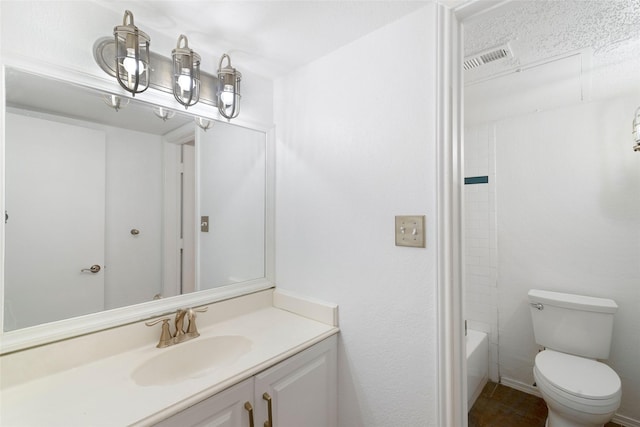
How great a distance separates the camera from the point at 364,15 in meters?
1.15

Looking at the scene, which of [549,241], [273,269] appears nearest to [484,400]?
[549,241]

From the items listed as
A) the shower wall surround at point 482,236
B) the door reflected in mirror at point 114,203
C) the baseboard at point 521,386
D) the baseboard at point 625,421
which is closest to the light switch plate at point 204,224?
the door reflected in mirror at point 114,203

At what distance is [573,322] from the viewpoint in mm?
1843

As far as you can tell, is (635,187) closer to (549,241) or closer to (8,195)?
(549,241)

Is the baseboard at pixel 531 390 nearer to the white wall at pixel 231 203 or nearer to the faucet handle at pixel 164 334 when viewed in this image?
the white wall at pixel 231 203

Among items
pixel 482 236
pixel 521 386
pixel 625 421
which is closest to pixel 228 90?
pixel 482 236

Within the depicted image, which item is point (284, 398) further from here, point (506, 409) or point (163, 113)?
point (506, 409)

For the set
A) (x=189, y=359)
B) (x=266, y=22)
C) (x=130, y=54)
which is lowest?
(x=189, y=359)

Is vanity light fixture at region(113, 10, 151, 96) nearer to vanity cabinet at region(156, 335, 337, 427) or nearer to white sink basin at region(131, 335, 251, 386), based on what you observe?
white sink basin at region(131, 335, 251, 386)

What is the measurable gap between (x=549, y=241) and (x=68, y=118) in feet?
9.52

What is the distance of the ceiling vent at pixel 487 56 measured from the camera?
4.98 feet

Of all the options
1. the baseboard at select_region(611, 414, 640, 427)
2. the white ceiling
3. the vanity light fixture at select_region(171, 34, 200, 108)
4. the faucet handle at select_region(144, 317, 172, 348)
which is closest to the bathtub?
the baseboard at select_region(611, 414, 640, 427)

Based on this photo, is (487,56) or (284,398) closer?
(284,398)

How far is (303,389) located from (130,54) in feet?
4.92
